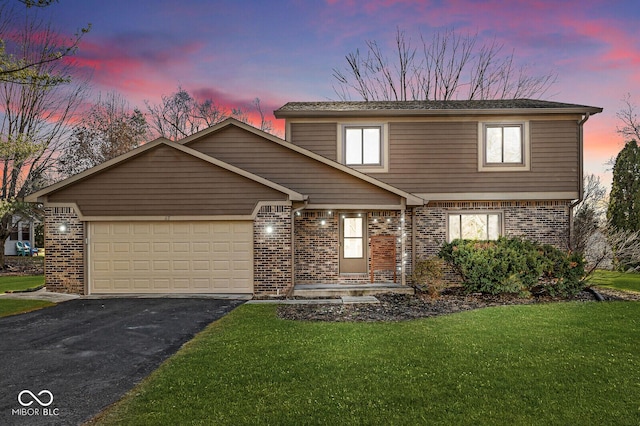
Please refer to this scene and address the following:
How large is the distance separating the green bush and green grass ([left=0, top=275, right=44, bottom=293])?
15014mm

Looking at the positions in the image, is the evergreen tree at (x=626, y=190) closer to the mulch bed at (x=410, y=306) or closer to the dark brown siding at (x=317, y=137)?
the mulch bed at (x=410, y=306)

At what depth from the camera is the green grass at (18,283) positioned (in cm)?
1460

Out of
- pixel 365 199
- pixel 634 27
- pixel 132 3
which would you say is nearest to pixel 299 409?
pixel 365 199

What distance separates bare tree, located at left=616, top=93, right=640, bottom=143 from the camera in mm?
26734

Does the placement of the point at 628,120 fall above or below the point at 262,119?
below

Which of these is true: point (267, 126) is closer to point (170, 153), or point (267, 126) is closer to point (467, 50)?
point (467, 50)

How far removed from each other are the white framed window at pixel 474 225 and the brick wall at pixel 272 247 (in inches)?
238

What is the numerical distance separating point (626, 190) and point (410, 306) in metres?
16.8

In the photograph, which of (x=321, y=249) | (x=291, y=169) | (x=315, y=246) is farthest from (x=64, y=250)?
(x=321, y=249)

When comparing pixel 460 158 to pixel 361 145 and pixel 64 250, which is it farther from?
pixel 64 250

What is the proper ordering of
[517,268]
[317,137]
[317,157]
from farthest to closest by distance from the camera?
[317,137]
[317,157]
[517,268]

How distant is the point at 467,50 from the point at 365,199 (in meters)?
19.5

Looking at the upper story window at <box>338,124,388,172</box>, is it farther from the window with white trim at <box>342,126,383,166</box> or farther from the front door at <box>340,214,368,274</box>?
the front door at <box>340,214,368,274</box>

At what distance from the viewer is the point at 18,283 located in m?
16.2
